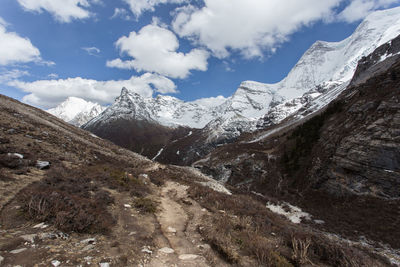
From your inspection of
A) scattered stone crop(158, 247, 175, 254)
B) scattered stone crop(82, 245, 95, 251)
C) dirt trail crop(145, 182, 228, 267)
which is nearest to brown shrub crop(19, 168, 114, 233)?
scattered stone crop(82, 245, 95, 251)

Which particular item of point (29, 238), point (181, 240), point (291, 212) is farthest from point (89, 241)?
point (291, 212)

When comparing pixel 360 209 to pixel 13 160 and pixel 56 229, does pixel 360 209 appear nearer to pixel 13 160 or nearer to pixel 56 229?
pixel 56 229

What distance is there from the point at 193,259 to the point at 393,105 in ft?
111

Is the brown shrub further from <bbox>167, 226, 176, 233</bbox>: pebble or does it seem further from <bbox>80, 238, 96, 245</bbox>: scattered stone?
<bbox>167, 226, 176, 233</bbox>: pebble

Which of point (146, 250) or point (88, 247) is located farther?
point (146, 250)

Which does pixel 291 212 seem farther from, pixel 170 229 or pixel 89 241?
pixel 89 241

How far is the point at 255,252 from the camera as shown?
6.98 metres

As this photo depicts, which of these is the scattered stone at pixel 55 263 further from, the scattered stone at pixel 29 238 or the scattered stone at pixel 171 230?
the scattered stone at pixel 171 230

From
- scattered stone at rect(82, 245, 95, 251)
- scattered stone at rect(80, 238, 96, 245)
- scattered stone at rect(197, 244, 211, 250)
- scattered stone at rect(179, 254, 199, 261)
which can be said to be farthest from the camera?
scattered stone at rect(197, 244, 211, 250)

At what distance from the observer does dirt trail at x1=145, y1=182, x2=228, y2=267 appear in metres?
6.26

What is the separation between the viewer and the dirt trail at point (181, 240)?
6264mm

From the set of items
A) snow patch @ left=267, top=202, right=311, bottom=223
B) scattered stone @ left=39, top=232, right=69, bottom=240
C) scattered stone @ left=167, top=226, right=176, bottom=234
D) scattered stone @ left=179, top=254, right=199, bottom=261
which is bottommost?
snow patch @ left=267, top=202, right=311, bottom=223

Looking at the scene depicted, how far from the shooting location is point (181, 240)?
25.8 ft

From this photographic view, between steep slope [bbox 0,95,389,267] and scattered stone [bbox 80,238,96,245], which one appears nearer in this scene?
steep slope [bbox 0,95,389,267]
